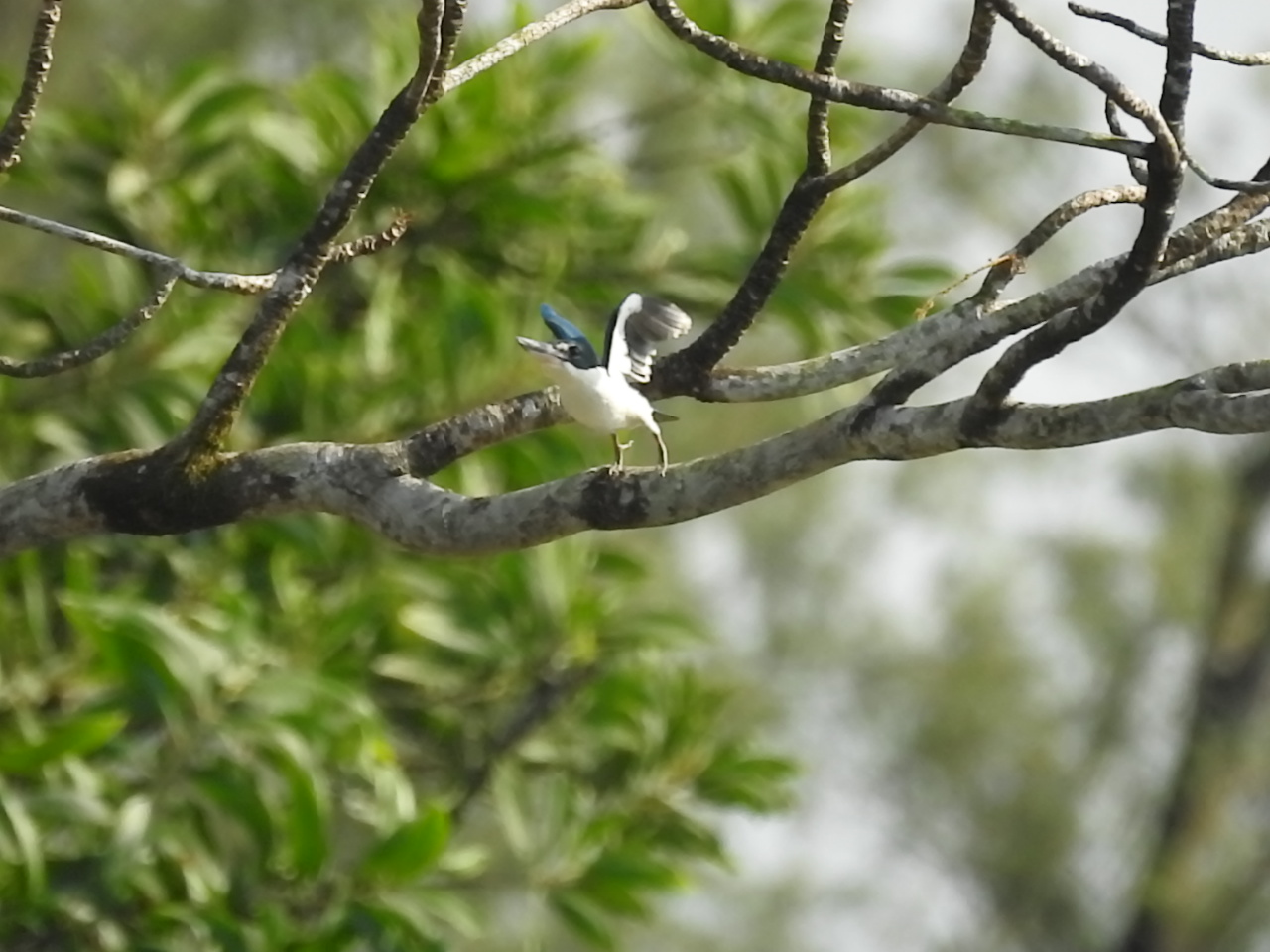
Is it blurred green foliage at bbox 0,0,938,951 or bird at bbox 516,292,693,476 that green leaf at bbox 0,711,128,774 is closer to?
blurred green foliage at bbox 0,0,938,951

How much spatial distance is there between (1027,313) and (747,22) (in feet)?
6.50

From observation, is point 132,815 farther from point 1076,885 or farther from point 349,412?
point 1076,885

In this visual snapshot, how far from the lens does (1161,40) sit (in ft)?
4.38

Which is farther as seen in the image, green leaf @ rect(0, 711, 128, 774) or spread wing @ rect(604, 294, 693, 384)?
green leaf @ rect(0, 711, 128, 774)

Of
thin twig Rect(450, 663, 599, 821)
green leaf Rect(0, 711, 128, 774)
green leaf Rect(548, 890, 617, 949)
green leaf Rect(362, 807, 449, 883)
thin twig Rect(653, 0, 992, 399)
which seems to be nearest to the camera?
thin twig Rect(653, 0, 992, 399)

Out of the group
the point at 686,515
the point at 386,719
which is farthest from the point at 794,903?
the point at 686,515

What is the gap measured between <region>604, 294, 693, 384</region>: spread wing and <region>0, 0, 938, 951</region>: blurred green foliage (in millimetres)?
964

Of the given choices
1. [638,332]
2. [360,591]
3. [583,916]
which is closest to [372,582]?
[360,591]

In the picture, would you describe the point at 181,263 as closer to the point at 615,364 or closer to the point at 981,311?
the point at 615,364

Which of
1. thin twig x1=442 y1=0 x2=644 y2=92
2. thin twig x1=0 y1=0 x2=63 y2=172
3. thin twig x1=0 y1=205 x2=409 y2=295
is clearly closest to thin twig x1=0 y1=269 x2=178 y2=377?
thin twig x1=0 y1=205 x2=409 y2=295

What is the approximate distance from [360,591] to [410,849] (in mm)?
709

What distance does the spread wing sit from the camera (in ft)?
5.51

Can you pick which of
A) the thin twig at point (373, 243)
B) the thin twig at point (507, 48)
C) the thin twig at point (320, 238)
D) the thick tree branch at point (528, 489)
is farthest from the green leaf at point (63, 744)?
the thin twig at point (507, 48)

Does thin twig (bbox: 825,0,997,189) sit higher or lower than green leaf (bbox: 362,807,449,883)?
higher
